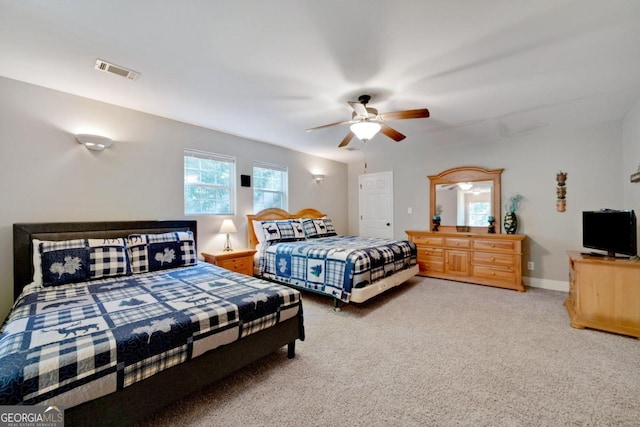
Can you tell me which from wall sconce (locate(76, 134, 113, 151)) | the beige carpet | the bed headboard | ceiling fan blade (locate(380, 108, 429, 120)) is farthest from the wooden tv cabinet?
wall sconce (locate(76, 134, 113, 151))

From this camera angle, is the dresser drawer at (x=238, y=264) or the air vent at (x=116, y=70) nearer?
the air vent at (x=116, y=70)

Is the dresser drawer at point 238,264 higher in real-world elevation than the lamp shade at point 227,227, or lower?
lower

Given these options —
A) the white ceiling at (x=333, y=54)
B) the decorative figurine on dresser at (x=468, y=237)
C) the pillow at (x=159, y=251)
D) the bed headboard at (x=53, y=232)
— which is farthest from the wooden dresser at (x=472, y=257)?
the bed headboard at (x=53, y=232)

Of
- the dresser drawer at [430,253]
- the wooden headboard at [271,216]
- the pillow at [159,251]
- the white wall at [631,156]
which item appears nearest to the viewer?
the pillow at [159,251]

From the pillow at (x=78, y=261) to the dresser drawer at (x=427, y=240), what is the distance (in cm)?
442

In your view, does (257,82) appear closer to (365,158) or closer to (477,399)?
(477,399)

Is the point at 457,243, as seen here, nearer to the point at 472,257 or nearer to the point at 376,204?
the point at 472,257

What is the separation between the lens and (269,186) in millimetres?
5066

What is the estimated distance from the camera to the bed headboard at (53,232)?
2.50 meters

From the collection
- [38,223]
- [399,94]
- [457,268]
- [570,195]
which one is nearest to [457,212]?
[457,268]

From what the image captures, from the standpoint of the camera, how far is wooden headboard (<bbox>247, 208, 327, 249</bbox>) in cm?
455

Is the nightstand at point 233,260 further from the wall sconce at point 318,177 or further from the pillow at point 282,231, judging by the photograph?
the wall sconce at point 318,177

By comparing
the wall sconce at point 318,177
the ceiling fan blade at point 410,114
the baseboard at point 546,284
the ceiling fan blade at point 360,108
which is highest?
the ceiling fan blade at point 360,108

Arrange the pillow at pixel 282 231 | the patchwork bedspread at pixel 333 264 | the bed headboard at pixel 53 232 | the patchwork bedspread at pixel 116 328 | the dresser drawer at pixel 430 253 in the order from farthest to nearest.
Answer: the dresser drawer at pixel 430 253
the pillow at pixel 282 231
the patchwork bedspread at pixel 333 264
the bed headboard at pixel 53 232
the patchwork bedspread at pixel 116 328
